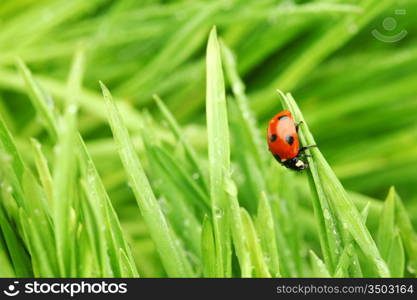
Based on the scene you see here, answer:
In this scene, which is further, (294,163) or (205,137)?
(205,137)

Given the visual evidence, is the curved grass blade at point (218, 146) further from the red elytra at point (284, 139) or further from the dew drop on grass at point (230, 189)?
the red elytra at point (284, 139)

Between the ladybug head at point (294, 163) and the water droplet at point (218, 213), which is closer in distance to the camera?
the water droplet at point (218, 213)

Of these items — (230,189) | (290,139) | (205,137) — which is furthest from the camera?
(205,137)

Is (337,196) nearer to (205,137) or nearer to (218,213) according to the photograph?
(218,213)

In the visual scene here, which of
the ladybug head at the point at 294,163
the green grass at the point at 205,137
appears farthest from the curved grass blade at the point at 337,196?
the ladybug head at the point at 294,163

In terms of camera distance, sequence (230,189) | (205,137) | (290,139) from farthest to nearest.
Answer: (205,137)
(290,139)
(230,189)

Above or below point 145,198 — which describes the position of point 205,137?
above

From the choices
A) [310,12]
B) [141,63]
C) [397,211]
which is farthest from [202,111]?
[397,211]

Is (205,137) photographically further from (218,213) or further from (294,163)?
(218,213)

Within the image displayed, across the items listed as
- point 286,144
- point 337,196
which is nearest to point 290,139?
point 286,144
